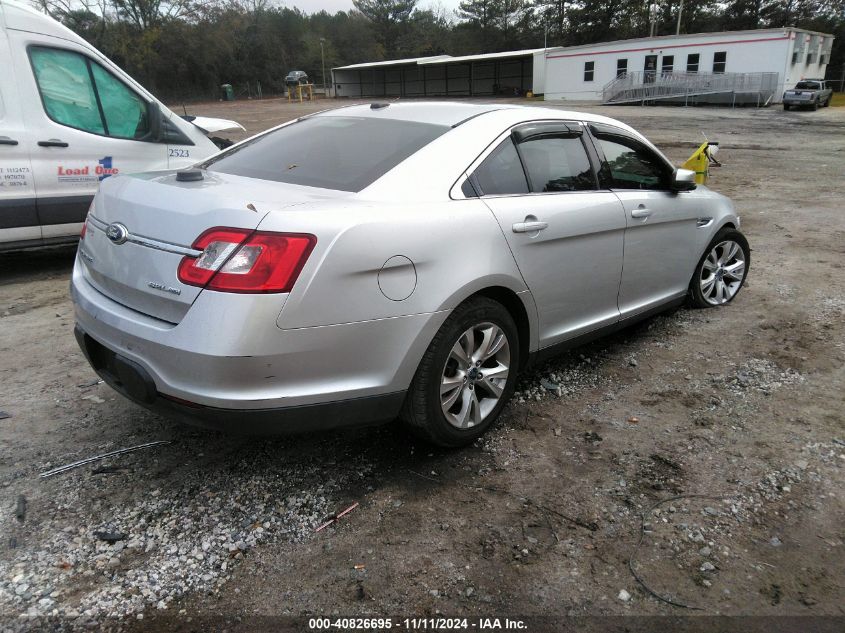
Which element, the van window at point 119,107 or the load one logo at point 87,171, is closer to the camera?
the load one logo at point 87,171

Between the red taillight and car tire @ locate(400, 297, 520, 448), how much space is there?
0.74 meters

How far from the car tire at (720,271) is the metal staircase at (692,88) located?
3431 centimetres

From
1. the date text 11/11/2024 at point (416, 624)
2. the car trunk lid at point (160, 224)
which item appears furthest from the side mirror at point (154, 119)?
the date text 11/11/2024 at point (416, 624)

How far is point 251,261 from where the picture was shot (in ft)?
7.70

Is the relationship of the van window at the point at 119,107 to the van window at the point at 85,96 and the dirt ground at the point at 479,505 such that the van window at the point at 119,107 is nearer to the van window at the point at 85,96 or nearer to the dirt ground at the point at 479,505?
the van window at the point at 85,96

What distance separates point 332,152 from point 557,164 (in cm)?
124

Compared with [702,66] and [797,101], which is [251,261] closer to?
[797,101]

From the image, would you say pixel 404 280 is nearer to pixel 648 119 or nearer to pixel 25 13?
pixel 25 13

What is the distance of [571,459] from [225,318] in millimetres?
1755

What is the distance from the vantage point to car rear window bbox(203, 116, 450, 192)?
9.73 feet

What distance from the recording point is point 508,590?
2.30 metres

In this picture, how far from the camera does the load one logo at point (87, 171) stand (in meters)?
5.96

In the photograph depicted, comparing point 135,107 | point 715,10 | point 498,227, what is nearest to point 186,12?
point 715,10

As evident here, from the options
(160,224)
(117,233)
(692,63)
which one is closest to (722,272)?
(160,224)
